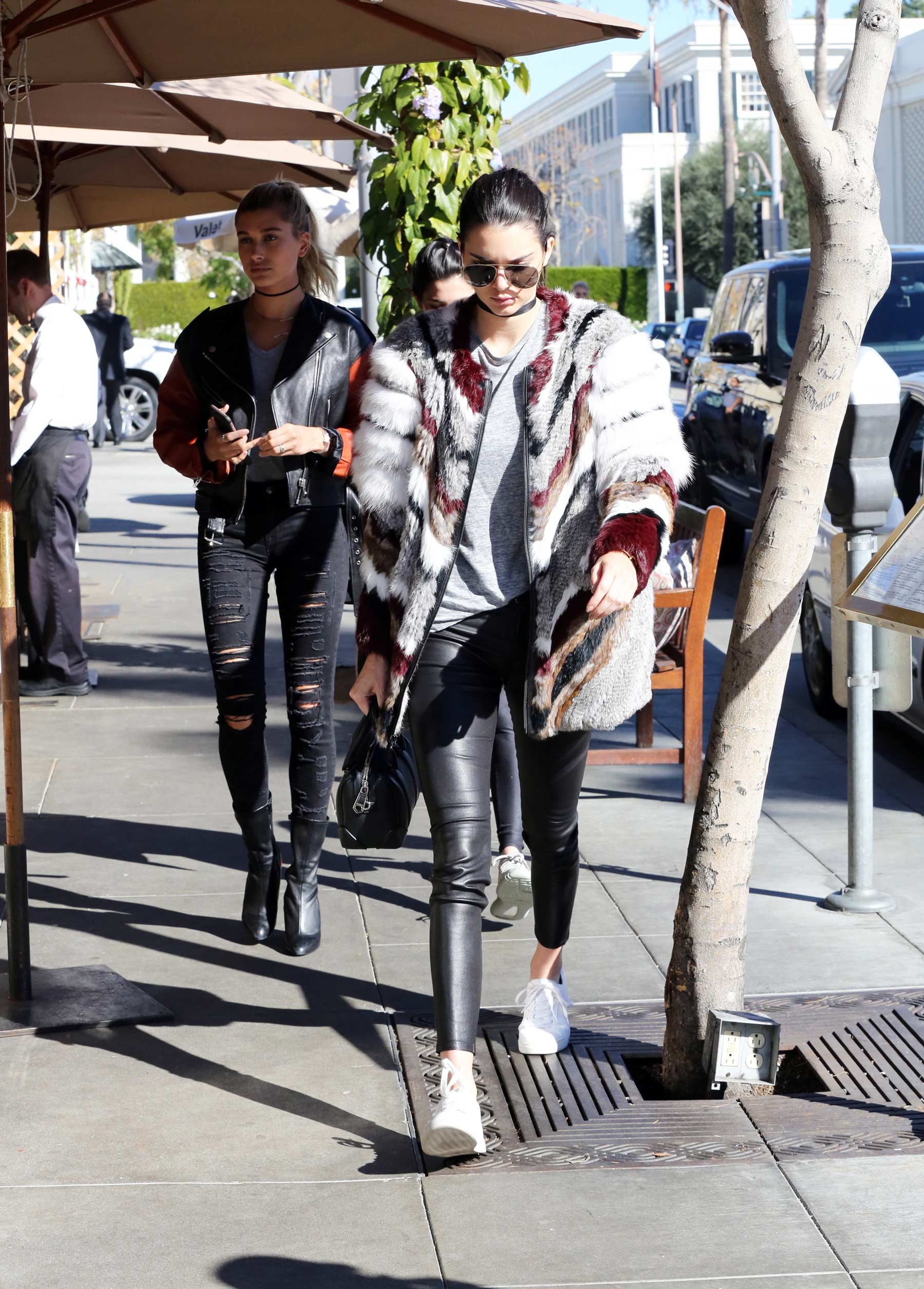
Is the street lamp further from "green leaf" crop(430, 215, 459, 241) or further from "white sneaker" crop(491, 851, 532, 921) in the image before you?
"white sneaker" crop(491, 851, 532, 921)

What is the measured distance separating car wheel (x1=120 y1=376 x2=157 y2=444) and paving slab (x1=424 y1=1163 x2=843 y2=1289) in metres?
22.2

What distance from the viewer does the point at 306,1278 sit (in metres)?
3.03

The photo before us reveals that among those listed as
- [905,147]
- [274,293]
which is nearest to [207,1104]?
[274,293]

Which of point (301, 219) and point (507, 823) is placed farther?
point (507, 823)

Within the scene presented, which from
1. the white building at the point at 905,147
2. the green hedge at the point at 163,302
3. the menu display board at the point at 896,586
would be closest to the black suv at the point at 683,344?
the white building at the point at 905,147

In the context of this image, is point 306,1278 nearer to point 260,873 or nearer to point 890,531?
point 260,873

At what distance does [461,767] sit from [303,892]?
1.38 m

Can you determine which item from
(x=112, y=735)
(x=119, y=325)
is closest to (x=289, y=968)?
(x=112, y=735)

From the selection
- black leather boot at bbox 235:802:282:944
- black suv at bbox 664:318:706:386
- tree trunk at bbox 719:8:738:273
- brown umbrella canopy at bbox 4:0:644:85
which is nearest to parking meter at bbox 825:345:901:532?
brown umbrella canopy at bbox 4:0:644:85

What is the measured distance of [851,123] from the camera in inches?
148

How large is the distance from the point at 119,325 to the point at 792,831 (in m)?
17.2

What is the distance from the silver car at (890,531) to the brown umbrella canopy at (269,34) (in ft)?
8.18

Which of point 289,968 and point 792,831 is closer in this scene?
point 289,968

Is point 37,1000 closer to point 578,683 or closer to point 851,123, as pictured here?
point 578,683
